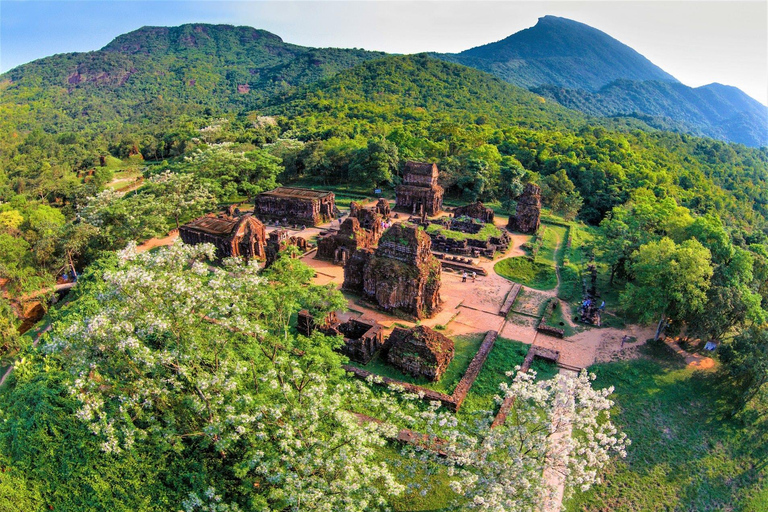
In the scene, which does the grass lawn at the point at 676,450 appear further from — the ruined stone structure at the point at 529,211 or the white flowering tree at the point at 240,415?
the ruined stone structure at the point at 529,211

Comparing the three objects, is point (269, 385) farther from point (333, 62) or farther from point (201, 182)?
point (333, 62)

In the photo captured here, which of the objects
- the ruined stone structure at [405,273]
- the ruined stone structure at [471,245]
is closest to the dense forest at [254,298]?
the ruined stone structure at [405,273]

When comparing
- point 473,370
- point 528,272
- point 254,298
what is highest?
point 254,298

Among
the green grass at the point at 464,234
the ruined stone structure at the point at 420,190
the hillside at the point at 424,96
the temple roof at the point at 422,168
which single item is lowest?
the green grass at the point at 464,234

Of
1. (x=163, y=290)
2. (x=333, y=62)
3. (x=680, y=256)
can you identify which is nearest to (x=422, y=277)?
(x=680, y=256)

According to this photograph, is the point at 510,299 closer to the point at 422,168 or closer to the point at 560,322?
the point at 560,322

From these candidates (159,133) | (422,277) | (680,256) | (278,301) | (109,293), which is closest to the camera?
(109,293)

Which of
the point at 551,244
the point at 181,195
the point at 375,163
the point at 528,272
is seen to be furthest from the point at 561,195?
the point at 181,195
